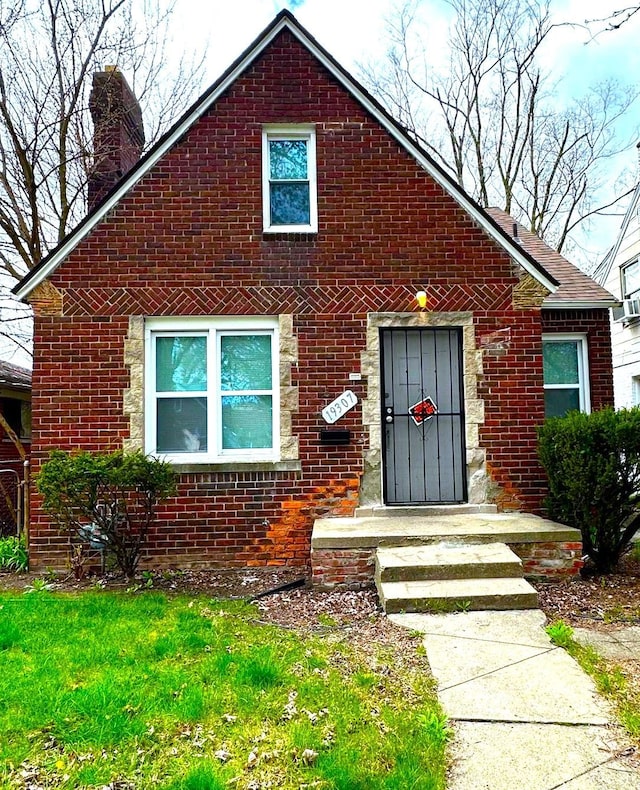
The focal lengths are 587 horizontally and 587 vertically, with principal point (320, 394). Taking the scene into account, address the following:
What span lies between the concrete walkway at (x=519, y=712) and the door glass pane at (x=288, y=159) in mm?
5468

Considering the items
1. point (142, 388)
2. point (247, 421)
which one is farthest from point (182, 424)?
point (247, 421)

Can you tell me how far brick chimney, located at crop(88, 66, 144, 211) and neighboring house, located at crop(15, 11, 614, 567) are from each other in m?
2.20

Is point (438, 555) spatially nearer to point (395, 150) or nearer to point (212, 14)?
point (395, 150)

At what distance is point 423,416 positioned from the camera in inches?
285

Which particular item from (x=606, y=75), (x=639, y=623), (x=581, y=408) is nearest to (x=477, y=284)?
(x=581, y=408)

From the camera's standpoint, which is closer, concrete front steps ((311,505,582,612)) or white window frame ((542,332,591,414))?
concrete front steps ((311,505,582,612))

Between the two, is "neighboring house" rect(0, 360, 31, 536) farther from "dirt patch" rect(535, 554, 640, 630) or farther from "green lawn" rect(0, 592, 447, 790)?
"dirt patch" rect(535, 554, 640, 630)

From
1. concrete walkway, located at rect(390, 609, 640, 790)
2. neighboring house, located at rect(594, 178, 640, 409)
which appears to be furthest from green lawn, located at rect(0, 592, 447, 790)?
neighboring house, located at rect(594, 178, 640, 409)

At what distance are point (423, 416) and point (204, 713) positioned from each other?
4639 mm

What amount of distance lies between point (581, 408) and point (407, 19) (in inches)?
680

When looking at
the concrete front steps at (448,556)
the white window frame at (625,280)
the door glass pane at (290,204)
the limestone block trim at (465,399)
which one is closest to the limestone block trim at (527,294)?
the limestone block trim at (465,399)

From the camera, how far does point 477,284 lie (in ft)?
23.7

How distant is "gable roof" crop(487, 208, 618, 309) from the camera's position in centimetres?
870

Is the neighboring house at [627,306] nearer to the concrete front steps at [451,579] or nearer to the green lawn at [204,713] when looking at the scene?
the concrete front steps at [451,579]
